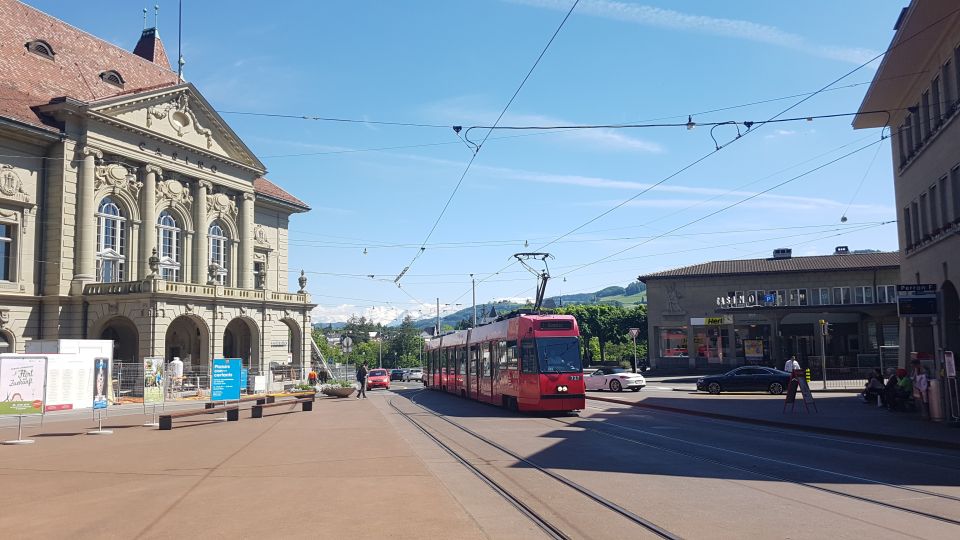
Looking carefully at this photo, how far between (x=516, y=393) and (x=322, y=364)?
38.9m

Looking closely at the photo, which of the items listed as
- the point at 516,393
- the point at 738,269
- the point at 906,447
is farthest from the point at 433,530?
the point at 738,269

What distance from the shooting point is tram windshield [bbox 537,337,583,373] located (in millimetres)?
23031

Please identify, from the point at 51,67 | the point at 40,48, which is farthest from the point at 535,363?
the point at 40,48

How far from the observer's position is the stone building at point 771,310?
2156 inches

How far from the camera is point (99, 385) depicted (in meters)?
24.4

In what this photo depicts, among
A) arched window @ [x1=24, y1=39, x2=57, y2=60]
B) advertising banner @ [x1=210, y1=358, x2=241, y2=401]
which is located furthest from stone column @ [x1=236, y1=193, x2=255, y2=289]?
advertising banner @ [x1=210, y1=358, x2=241, y2=401]

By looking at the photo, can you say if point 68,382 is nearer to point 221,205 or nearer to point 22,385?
point 22,385

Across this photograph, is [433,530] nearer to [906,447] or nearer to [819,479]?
[819,479]

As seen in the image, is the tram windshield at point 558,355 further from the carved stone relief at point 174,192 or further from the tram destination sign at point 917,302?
the carved stone relief at point 174,192

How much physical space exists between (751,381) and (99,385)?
27.1 metres

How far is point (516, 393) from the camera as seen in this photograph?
79.6 ft

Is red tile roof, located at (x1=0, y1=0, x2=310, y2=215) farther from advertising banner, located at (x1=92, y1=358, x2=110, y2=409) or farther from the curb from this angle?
the curb

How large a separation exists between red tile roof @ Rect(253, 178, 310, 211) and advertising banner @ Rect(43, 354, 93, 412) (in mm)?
32140

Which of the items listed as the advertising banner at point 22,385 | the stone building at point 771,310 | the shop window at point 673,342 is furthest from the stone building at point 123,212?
the stone building at point 771,310
